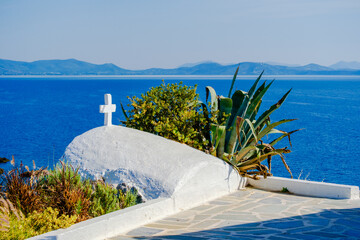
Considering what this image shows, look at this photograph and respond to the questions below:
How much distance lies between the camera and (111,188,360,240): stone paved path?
18.5ft

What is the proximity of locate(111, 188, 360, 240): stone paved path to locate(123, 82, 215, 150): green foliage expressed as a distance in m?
1.36

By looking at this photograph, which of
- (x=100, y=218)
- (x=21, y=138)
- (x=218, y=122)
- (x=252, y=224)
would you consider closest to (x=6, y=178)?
(x=100, y=218)

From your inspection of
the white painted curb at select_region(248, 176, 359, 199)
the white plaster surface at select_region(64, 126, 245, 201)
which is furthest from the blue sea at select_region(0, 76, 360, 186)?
the white plaster surface at select_region(64, 126, 245, 201)

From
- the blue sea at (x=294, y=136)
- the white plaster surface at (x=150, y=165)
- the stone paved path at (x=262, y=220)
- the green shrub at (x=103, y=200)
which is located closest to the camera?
the stone paved path at (x=262, y=220)

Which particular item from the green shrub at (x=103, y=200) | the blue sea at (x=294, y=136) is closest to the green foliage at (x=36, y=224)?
the green shrub at (x=103, y=200)

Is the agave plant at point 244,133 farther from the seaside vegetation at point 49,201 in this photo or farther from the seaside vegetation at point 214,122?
the seaside vegetation at point 49,201

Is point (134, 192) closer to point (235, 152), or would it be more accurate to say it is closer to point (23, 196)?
point (23, 196)

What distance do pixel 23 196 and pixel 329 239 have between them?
3.64 metres

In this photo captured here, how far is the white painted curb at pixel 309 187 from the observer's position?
761 cm

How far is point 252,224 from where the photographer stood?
20.0 ft

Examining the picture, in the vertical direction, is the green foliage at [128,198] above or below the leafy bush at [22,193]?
below

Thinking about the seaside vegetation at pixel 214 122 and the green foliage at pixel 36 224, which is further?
Answer: the seaside vegetation at pixel 214 122

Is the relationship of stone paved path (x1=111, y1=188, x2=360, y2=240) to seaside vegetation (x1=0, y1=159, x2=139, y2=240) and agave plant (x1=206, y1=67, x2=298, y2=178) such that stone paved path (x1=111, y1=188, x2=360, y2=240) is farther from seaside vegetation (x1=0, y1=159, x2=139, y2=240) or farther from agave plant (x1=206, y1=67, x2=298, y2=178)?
agave plant (x1=206, y1=67, x2=298, y2=178)

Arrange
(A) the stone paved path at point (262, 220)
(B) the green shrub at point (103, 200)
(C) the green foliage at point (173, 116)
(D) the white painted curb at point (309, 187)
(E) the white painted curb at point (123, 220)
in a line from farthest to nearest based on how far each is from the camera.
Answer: (C) the green foliage at point (173, 116) < (D) the white painted curb at point (309, 187) < (B) the green shrub at point (103, 200) < (A) the stone paved path at point (262, 220) < (E) the white painted curb at point (123, 220)
